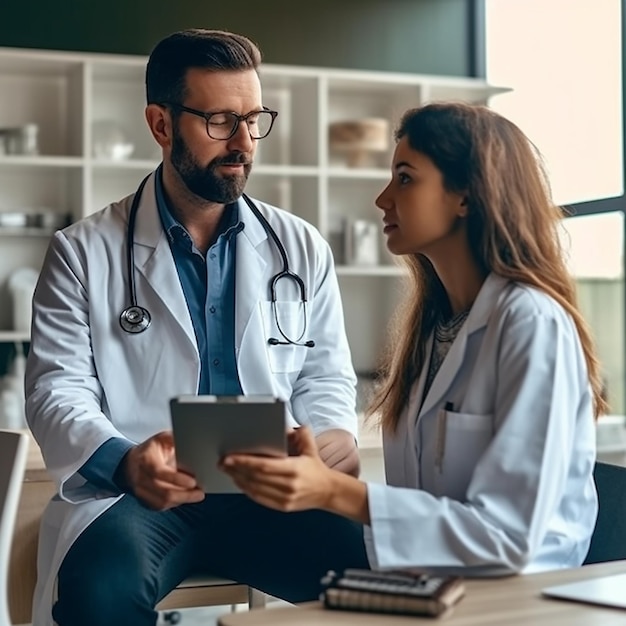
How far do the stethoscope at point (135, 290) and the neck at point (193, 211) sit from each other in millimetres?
69

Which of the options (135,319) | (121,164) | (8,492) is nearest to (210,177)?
(135,319)

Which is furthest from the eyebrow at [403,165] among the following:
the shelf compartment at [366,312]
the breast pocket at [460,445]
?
the shelf compartment at [366,312]

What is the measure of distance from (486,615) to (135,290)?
3.93ft

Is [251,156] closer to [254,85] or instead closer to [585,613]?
[254,85]

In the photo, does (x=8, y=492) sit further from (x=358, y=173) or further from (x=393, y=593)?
(x=358, y=173)

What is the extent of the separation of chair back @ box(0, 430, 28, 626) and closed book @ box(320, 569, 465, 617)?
583 millimetres

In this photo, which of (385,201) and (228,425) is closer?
(228,425)

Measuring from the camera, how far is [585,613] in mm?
1326

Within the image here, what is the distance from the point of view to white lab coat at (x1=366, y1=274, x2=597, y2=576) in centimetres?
149

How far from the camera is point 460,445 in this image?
1.61 m

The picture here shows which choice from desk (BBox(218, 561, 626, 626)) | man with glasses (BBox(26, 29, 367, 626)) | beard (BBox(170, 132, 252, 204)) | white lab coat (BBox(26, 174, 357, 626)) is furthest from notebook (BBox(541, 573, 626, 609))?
beard (BBox(170, 132, 252, 204))

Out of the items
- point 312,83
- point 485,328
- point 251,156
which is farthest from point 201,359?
point 312,83

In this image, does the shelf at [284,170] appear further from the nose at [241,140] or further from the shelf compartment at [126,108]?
the nose at [241,140]

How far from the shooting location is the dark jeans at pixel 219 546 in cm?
197
